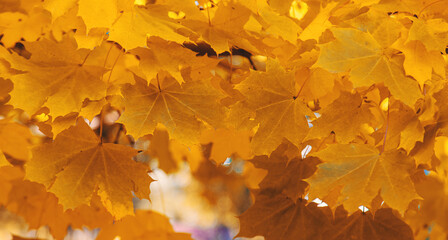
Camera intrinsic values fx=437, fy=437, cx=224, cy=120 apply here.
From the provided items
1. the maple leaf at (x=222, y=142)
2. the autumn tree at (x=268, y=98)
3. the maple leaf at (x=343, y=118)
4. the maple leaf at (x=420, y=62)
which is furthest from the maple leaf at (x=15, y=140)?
the maple leaf at (x=420, y=62)

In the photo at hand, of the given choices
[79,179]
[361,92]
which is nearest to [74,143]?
[79,179]

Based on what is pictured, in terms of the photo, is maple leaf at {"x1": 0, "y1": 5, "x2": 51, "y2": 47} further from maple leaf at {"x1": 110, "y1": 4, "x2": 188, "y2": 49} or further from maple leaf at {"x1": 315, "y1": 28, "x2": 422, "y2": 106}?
maple leaf at {"x1": 315, "y1": 28, "x2": 422, "y2": 106}

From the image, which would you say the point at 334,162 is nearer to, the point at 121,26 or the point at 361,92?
the point at 361,92

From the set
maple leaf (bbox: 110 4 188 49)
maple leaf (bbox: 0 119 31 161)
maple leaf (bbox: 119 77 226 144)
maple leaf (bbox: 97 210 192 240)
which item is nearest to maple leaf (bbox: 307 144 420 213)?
maple leaf (bbox: 119 77 226 144)

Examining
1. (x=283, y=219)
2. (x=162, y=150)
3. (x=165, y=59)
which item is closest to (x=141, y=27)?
(x=165, y=59)

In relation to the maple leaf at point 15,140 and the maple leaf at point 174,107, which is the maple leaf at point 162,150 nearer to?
the maple leaf at point 15,140

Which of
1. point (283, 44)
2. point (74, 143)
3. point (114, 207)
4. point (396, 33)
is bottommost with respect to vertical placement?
point (114, 207)

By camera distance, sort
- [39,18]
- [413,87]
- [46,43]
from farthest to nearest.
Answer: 1. [39,18]
2. [46,43]
3. [413,87]

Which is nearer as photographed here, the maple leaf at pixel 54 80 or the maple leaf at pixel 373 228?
the maple leaf at pixel 54 80
